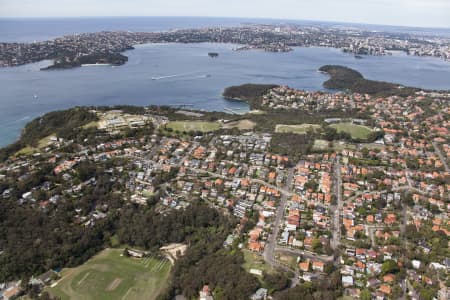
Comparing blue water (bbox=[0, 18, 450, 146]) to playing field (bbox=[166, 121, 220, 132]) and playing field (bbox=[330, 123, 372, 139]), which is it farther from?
playing field (bbox=[330, 123, 372, 139])

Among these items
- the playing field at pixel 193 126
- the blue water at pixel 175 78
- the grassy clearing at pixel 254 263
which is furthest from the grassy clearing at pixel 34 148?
the grassy clearing at pixel 254 263

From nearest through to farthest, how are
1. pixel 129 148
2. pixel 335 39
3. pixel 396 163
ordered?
1. pixel 396 163
2. pixel 129 148
3. pixel 335 39

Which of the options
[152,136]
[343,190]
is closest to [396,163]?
[343,190]

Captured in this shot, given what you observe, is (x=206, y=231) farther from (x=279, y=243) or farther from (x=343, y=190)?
(x=343, y=190)

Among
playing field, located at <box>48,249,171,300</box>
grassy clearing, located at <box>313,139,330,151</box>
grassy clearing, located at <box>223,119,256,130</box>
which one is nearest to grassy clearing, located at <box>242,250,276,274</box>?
playing field, located at <box>48,249,171,300</box>

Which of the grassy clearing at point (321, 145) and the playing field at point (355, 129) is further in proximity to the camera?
the playing field at point (355, 129)

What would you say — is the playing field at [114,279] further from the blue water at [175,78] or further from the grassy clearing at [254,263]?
the blue water at [175,78]
